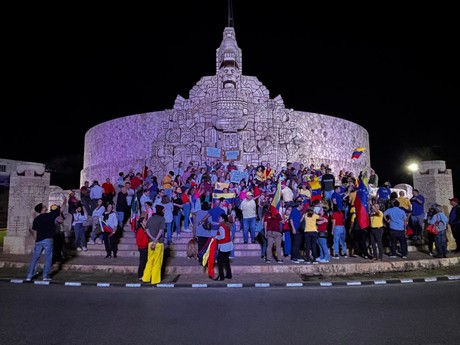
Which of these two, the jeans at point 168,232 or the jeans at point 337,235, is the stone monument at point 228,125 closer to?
the jeans at point 168,232

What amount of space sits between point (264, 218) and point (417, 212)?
18.8ft

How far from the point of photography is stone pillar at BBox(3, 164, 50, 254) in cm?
1164

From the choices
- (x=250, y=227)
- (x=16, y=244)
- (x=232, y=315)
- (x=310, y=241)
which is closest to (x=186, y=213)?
(x=250, y=227)

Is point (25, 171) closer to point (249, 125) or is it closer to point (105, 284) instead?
point (105, 284)

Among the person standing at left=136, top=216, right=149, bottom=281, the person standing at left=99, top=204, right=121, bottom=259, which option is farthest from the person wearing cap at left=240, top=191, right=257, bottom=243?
the person standing at left=99, top=204, right=121, bottom=259

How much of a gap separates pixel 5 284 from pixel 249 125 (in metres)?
14.8

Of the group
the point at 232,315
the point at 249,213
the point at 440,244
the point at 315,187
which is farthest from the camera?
the point at 315,187

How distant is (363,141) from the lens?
2842 cm

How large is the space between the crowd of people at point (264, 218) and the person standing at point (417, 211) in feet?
0.10

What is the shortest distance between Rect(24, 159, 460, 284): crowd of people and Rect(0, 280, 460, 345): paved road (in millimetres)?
1683

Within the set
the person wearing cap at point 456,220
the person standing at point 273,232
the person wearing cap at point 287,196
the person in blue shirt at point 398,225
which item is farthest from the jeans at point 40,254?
the person wearing cap at point 456,220

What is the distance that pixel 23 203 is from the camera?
11.9m

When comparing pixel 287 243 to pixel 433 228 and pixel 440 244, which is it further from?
pixel 440 244

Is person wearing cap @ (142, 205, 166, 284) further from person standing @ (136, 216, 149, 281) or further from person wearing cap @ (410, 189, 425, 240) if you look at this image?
person wearing cap @ (410, 189, 425, 240)
